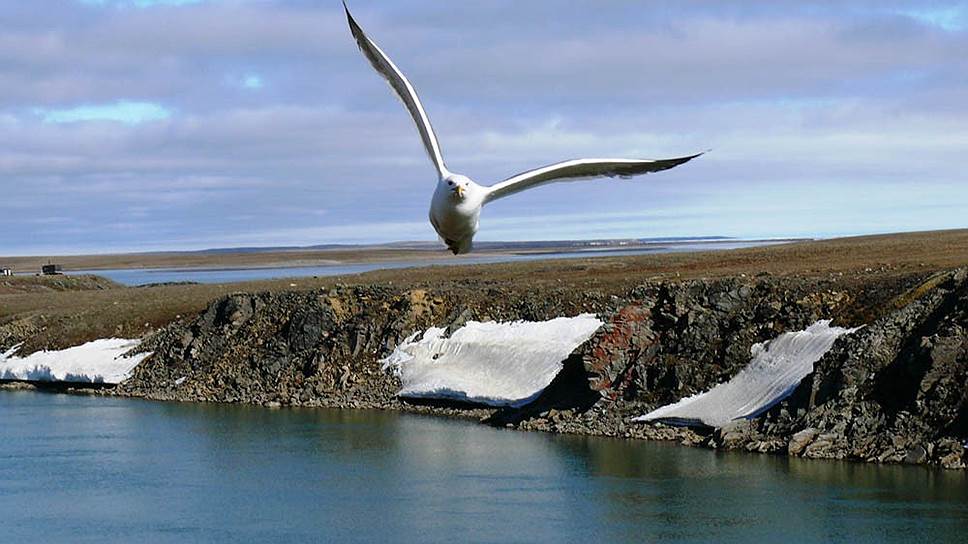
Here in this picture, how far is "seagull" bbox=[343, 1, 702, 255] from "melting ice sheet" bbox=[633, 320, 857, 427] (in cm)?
2827

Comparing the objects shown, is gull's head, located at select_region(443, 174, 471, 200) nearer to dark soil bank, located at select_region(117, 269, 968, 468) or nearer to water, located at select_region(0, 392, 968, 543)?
water, located at select_region(0, 392, 968, 543)

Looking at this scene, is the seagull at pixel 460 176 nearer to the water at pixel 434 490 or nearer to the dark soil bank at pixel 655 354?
the water at pixel 434 490

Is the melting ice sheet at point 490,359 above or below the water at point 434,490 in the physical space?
above

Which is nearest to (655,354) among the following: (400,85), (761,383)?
(761,383)

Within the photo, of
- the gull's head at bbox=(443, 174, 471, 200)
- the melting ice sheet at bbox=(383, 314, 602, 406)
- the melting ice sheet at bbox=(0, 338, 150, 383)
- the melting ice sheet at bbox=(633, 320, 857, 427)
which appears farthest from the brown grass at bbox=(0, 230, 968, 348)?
the gull's head at bbox=(443, 174, 471, 200)

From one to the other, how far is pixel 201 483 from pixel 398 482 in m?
5.98

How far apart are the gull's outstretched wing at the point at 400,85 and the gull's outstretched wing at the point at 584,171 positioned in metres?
0.95

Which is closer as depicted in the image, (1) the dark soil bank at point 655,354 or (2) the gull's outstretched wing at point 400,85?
(2) the gull's outstretched wing at point 400,85

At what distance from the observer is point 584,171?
16125 millimetres

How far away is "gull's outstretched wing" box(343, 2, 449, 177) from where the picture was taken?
15.5 metres

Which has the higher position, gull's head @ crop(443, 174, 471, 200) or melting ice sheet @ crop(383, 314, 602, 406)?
gull's head @ crop(443, 174, 471, 200)

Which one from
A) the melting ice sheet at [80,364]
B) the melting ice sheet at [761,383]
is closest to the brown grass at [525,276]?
the melting ice sheet at [80,364]

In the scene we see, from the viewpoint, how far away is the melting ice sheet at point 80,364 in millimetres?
64500

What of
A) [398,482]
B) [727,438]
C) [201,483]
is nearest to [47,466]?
[201,483]
